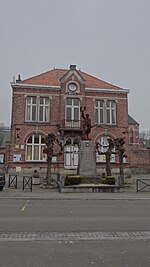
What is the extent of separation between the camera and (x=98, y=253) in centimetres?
493

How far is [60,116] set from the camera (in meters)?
31.9

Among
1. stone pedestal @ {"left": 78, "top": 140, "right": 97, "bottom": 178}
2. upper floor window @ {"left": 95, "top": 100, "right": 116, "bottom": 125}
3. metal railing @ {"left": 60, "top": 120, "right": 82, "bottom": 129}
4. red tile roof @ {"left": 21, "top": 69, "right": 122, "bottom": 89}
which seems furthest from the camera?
upper floor window @ {"left": 95, "top": 100, "right": 116, "bottom": 125}

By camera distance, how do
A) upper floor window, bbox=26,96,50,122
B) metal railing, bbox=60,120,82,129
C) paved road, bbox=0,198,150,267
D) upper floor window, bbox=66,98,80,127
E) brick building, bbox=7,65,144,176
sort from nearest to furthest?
paved road, bbox=0,198,150,267, brick building, bbox=7,65,144,176, metal railing, bbox=60,120,82,129, upper floor window, bbox=26,96,50,122, upper floor window, bbox=66,98,80,127

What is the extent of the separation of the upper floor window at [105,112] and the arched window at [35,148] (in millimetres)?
7553

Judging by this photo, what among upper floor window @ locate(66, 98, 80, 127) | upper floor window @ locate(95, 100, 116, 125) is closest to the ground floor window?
upper floor window @ locate(66, 98, 80, 127)

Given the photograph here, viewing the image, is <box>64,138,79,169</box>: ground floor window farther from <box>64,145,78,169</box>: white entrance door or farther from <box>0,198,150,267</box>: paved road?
<box>0,198,150,267</box>: paved road

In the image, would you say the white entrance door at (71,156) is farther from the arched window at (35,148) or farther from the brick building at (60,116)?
the arched window at (35,148)

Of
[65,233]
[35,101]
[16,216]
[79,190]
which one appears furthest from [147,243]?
[35,101]

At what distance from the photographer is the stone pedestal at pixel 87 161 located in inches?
721

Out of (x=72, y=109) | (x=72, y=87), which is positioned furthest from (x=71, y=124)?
(x=72, y=87)

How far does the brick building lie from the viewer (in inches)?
1208

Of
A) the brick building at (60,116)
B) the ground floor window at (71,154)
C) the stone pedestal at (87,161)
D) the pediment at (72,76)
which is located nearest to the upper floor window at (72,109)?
the brick building at (60,116)

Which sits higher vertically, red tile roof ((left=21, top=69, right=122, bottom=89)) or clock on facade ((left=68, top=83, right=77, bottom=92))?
red tile roof ((left=21, top=69, right=122, bottom=89))

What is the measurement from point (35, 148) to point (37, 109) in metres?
4.63
